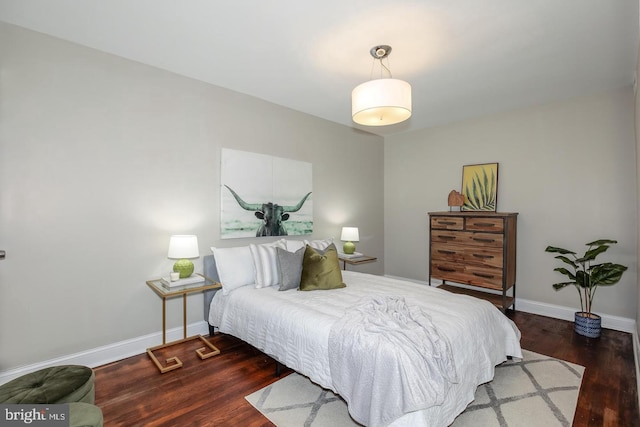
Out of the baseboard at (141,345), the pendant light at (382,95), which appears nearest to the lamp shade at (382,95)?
the pendant light at (382,95)

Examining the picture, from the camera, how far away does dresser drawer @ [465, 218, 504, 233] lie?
3.60m

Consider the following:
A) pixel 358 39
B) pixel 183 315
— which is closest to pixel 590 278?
pixel 358 39

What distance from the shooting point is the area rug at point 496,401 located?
188cm

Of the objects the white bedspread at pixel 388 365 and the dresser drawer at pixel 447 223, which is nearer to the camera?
the white bedspread at pixel 388 365

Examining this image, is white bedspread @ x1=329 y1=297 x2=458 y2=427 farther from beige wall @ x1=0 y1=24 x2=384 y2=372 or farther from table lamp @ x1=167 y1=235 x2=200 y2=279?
beige wall @ x1=0 y1=24 x2=384 y2=372

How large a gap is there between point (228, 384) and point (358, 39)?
2849 millimetres

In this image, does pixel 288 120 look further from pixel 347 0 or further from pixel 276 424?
pixel 276 424

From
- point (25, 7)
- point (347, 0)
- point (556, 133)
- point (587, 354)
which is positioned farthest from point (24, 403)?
point (556, 133)

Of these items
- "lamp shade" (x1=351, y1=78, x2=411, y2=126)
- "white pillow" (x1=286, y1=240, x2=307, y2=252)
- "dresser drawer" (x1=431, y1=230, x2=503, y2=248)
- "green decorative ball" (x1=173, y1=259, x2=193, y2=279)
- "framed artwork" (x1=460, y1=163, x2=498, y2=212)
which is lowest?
"green decorative ball" (x1=173, y1=259, x2=193, y2=279)

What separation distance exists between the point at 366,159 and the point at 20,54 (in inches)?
163

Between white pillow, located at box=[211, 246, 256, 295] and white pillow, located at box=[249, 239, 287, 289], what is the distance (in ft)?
0.28

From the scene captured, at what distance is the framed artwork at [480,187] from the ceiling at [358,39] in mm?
1146

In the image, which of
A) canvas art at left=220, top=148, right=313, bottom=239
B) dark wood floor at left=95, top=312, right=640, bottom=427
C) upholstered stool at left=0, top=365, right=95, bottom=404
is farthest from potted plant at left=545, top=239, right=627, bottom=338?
upholstered stool at left=0, top=365, right=95, bottom=404

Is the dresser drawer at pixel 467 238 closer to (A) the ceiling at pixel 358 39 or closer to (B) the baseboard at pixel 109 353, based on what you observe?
(A) the ceiling at pixel 358 39
